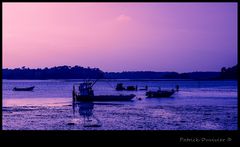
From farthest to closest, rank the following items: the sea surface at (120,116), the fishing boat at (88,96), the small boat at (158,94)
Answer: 1. the small boat at (158,94)
2. the fishing boat at (88,96)
3. the sea surface at (120,116)

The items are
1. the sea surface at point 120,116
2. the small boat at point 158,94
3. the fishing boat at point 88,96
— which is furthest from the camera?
the small boat at point 158,94

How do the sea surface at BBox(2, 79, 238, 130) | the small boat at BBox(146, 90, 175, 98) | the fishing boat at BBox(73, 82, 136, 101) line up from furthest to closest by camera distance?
the small boat at BBox(146, 90, 175, 98) < the fishing boat at BBox(73, 82, 136, 101) < the sea surface at BBox(2, 79, 238, 130)

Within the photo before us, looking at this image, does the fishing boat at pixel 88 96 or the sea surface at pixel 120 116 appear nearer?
the sea surface at pixel 120 116

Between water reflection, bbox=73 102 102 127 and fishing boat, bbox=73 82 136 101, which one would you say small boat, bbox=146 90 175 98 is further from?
water reflection, bbox=73 102 102 127

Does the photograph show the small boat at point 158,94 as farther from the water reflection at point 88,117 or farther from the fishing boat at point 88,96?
the water reflection at point 88,117

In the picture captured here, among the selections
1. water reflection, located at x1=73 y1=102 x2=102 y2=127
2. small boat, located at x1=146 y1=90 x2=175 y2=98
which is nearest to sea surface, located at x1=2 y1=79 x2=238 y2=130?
water reflection, located at x1=73 y1=102 x2=102 y2=127

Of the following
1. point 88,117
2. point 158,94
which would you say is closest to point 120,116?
point 88,117

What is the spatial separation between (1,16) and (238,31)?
1.12 metres

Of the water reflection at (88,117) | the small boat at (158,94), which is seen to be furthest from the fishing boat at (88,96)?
the small boat at (158,94)

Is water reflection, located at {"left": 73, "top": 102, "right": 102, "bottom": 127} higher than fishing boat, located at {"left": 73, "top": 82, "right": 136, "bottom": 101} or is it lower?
lower

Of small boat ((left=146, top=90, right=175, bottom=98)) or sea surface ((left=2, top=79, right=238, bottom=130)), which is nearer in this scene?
sea surface ((left=2, top=79, right=238, bottom=130))
